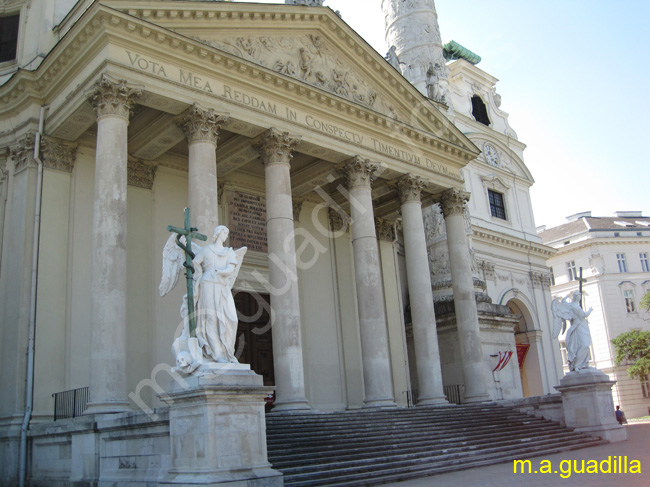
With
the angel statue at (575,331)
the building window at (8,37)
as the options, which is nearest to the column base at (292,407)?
the angel statue at (575,331)

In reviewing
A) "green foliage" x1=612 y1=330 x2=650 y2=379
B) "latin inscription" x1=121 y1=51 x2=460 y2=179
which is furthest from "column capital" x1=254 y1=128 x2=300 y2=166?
"green foliage" x1=612 y1=330 x2=650 y2=379

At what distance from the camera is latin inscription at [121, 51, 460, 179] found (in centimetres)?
1666

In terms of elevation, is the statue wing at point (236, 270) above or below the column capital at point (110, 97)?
below

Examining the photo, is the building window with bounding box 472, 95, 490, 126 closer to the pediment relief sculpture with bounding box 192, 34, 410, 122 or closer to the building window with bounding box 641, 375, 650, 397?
the pediment relief sculpture with bounding box 192, 34, 410, 122

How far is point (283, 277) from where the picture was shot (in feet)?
58.5

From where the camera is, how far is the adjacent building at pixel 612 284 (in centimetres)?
4950

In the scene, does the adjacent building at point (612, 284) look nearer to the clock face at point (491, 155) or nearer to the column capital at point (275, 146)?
the clock face at point (491, 155)

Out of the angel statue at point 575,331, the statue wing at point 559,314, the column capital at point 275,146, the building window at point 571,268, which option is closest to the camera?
the column capital at point 275,146

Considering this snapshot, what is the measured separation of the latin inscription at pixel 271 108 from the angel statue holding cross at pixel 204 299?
6.77m

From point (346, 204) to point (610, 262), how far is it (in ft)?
116

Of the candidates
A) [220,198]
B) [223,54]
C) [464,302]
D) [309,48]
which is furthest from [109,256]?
[464,302]

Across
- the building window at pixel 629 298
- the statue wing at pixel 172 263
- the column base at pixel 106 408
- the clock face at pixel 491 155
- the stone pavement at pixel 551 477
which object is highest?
the clock face at pixel 491 155

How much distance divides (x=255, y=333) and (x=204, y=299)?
1208cm

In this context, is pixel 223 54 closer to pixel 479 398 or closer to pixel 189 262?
pixel 189 262
